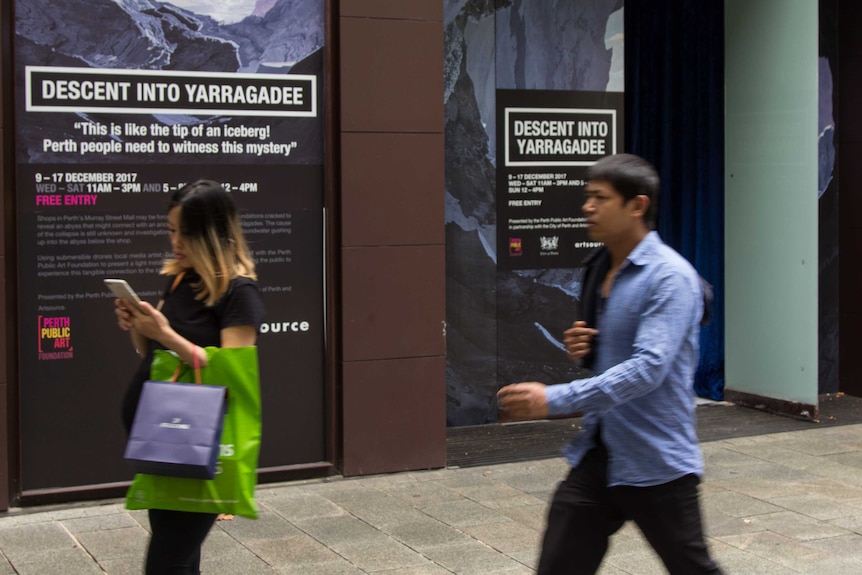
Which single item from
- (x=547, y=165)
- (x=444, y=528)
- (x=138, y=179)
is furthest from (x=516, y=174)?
(x=444, y=528)

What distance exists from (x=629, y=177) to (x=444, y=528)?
10.4 feet

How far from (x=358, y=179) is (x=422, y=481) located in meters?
1.97

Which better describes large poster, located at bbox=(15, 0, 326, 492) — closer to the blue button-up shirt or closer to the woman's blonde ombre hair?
the woman's blonde ombre hair

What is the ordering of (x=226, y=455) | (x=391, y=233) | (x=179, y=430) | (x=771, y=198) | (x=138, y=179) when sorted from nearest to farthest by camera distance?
(x=179, y=430), (x=226, y=455), (x=138, y=179), (x=391, y=233), (x=771, y=198)

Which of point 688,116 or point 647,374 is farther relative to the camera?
point 688,116

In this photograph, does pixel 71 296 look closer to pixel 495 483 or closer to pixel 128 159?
pixel 128 159

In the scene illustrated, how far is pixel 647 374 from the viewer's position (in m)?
3.31

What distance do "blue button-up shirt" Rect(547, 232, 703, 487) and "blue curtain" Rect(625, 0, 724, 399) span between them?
281 inches

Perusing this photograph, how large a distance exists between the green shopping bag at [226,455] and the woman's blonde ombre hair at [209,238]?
225 mm

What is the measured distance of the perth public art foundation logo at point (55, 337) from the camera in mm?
6484

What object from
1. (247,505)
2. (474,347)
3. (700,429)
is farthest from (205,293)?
(700,429)

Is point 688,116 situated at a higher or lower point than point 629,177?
higher

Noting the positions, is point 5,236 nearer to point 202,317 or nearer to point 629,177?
point 202,317

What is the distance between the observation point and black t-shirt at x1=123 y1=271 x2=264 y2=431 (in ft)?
A: 11.9
